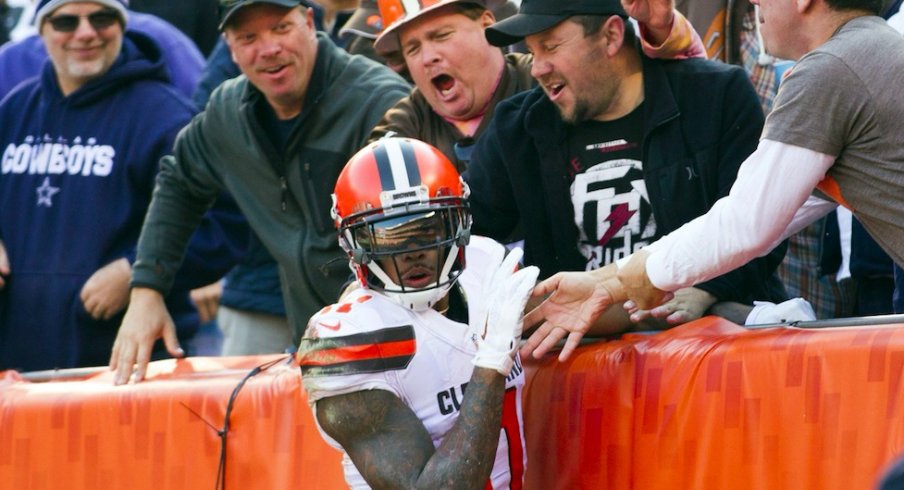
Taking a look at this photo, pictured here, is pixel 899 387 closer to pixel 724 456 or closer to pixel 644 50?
pixel 724 456

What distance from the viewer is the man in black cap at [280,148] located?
5.89 m

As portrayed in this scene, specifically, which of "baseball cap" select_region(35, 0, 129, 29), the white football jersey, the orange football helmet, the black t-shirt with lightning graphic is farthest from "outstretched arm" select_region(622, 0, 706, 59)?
"baseball cap" select_region(35, 0, 129, 29)

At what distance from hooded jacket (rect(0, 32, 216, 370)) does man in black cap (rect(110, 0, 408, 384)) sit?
37 centimetres

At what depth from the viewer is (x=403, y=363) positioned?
3.75 meters

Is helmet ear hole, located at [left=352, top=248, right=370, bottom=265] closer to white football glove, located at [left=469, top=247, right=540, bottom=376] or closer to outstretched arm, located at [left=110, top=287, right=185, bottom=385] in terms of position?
white football glove, located at [left=469, top=247, right=540, bottom=376]

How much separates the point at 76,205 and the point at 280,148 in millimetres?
1047

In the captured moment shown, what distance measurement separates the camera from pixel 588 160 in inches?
188

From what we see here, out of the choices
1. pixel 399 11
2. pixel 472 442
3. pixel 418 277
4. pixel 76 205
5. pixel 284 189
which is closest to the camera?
pixel 472 442

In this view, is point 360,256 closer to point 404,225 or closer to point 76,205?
point 404,225

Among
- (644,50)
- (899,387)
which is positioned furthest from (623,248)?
(899,387)

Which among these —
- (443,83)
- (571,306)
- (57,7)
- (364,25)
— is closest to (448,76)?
(443,83)

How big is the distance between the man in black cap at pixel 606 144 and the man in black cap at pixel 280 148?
1088 millimetres

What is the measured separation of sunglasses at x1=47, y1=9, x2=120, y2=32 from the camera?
6.70m

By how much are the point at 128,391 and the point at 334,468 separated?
34.0 inches
